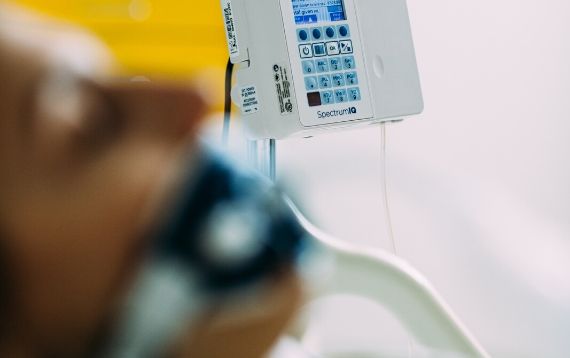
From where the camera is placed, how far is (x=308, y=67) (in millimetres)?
708

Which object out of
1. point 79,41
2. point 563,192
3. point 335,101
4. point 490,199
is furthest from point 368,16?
point 563,192

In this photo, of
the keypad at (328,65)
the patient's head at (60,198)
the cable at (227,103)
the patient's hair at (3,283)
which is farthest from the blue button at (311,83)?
the patient's hair at (3,283)

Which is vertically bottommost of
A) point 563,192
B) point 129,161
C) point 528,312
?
point 528,312

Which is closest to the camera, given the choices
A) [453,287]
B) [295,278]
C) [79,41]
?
[295,278]

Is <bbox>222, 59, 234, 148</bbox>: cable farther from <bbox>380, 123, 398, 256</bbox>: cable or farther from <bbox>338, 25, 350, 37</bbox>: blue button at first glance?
<bbox>380, 123, 398, 256</bbox>: cable

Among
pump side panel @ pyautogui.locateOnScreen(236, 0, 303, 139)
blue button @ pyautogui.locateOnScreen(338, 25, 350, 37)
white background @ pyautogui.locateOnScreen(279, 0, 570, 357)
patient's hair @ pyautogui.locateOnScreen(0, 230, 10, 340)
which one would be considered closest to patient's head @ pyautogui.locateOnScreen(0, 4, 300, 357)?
patient's hair @ pyautogui.locateOnScreen(0, 230, 10, 340)

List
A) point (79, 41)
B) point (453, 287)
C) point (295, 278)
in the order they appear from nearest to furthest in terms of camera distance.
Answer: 1. point (295, 278)
2. point (79, 41)
3. point (453, 287)

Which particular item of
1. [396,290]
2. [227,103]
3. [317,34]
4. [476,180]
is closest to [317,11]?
[317,34]

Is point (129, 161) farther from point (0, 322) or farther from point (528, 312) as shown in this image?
point (528, 312)

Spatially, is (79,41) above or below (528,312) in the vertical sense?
above

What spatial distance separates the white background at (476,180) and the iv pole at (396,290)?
40cm

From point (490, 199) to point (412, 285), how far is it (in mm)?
600

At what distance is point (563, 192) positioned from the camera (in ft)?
3.70

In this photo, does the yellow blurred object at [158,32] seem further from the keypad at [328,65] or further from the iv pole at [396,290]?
the iv pole at [396,290]
